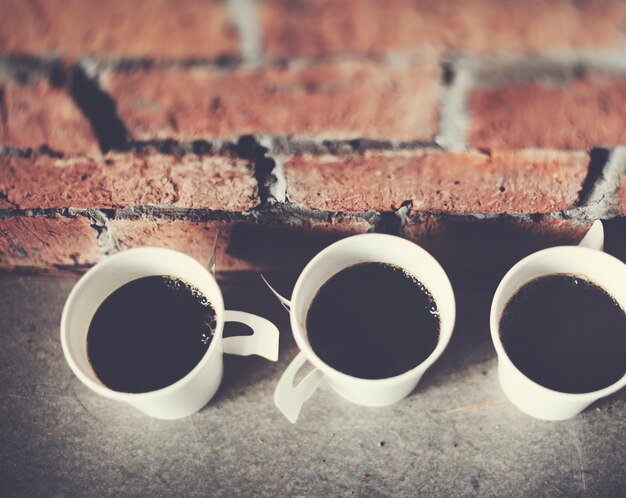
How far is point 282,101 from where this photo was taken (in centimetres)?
47

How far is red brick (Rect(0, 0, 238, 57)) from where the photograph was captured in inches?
16.2

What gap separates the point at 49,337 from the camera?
0.70 meters

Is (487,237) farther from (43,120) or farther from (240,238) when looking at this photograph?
(43,120)

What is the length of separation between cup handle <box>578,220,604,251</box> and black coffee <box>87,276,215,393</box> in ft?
1.23

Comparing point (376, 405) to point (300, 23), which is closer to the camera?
point (300, 23)

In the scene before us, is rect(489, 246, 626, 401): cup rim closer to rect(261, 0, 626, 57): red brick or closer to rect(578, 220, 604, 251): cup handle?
rect(578, 220, 604, 251): cup handle

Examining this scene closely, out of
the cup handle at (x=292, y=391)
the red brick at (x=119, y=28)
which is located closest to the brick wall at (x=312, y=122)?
the red brick at (x=119, y=28)

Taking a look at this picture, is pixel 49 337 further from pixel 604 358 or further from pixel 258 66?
pixel 604 358

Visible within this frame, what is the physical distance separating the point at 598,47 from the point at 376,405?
0.39 m

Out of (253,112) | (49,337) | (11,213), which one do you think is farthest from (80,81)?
(49,337)

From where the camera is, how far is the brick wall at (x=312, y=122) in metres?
0.42

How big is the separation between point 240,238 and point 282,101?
0.21m

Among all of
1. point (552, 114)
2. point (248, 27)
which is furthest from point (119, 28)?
point (552, 114)

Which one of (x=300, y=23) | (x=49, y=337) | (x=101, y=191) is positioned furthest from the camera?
(x=49, y=337)
